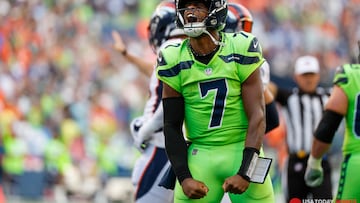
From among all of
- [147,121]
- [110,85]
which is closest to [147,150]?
[147,121]

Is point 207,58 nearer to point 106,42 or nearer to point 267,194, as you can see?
point 267,194

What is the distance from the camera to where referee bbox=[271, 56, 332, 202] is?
8.93m

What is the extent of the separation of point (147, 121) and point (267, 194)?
1590mm

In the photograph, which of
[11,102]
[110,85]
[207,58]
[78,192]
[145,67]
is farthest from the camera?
[110,85]

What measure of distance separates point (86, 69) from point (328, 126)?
1085cm

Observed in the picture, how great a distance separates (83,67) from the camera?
54.3ft

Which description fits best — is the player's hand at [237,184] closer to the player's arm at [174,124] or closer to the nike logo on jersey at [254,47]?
the player's arm at [174,124]

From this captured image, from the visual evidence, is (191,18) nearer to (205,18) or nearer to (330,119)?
(205,18)

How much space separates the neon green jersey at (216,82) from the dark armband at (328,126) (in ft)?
3.30

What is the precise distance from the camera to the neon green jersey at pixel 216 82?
5059 millimetres

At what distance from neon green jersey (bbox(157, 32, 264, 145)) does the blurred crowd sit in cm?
846

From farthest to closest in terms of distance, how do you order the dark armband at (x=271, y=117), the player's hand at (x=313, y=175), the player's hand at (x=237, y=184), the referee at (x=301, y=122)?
the referee at (x=301, y=122) < the player's hand at (x=313, y=175) < the dark armband at (x=271, y=117) < the player's hand at (x=237, y=184)

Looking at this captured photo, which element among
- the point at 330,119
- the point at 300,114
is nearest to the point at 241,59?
the point at 330,119

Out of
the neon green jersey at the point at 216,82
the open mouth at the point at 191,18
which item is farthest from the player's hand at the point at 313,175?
the open mouth at the point at 191,18
